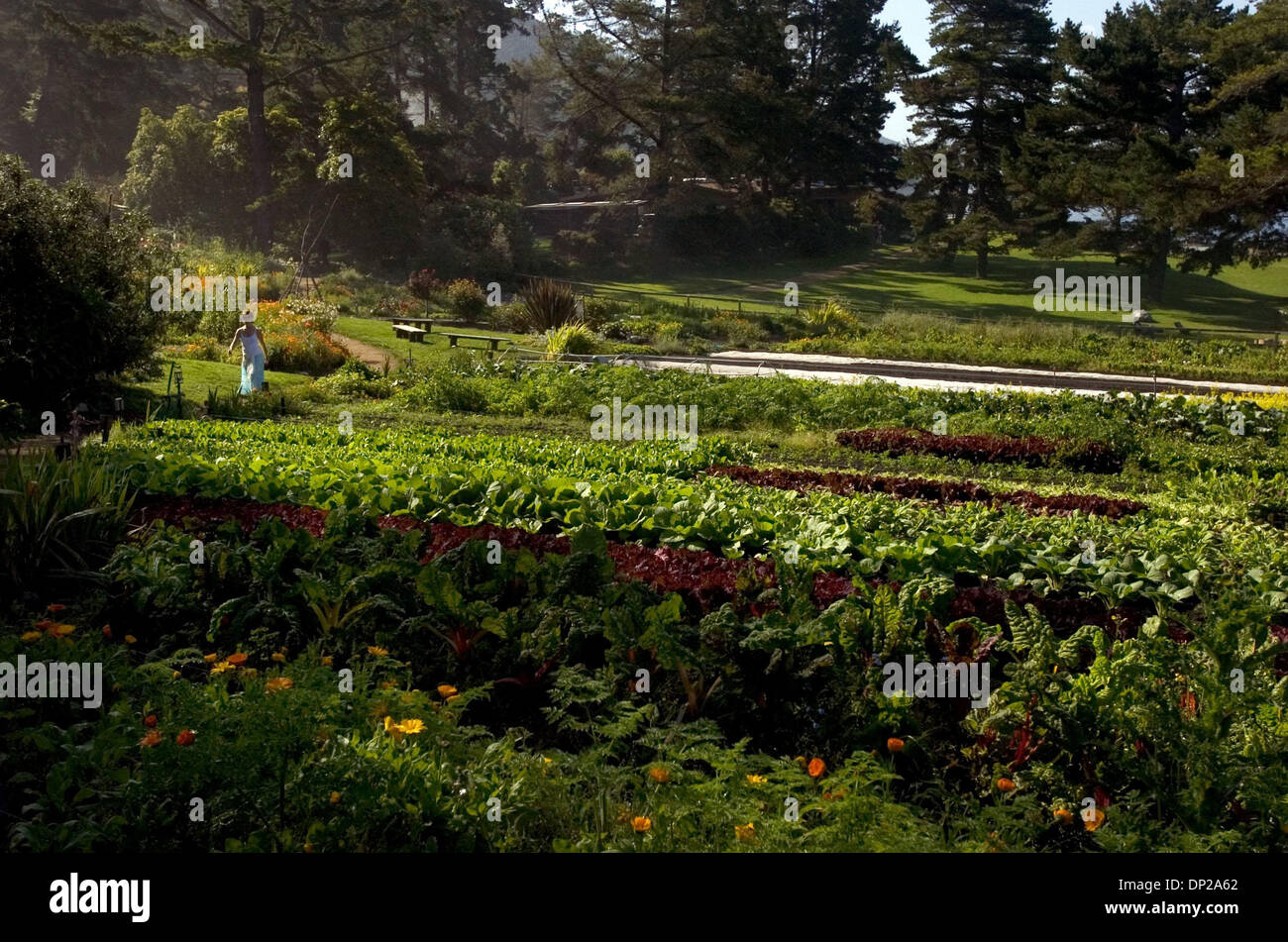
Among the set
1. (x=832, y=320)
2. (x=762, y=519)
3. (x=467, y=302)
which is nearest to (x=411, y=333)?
(x=467, y=302)

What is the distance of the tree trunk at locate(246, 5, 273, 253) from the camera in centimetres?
4106

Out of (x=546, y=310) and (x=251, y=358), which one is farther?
(x=546, y=310)

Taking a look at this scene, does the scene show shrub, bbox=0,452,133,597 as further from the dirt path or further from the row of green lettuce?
the dirt path

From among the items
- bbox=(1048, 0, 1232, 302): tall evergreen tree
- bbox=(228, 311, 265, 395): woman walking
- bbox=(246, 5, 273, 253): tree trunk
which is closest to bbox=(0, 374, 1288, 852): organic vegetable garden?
bbox=(228, 311, 265, 395): woman walking

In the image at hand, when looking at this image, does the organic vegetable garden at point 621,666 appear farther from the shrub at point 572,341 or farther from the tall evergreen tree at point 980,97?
the tall evergreen tree at point 980,97

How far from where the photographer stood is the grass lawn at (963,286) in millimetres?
37906

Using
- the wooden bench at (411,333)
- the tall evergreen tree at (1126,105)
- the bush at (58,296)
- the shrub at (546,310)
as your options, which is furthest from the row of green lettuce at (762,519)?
the tall evergreen tree at (1126,105)

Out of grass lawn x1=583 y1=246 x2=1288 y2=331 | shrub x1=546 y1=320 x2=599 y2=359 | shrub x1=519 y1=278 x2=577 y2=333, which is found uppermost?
grass lawn x1=583 y1=246 x2=1288 y2=331

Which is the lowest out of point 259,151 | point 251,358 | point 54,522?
point 54,522

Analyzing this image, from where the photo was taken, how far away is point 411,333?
23.8 m

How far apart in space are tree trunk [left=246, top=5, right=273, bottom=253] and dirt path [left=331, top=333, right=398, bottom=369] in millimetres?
21313

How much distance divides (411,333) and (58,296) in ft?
32.9

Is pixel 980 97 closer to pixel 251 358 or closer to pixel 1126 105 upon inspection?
pixel 1126 105

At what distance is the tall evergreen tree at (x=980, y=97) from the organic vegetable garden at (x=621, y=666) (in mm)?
38363
